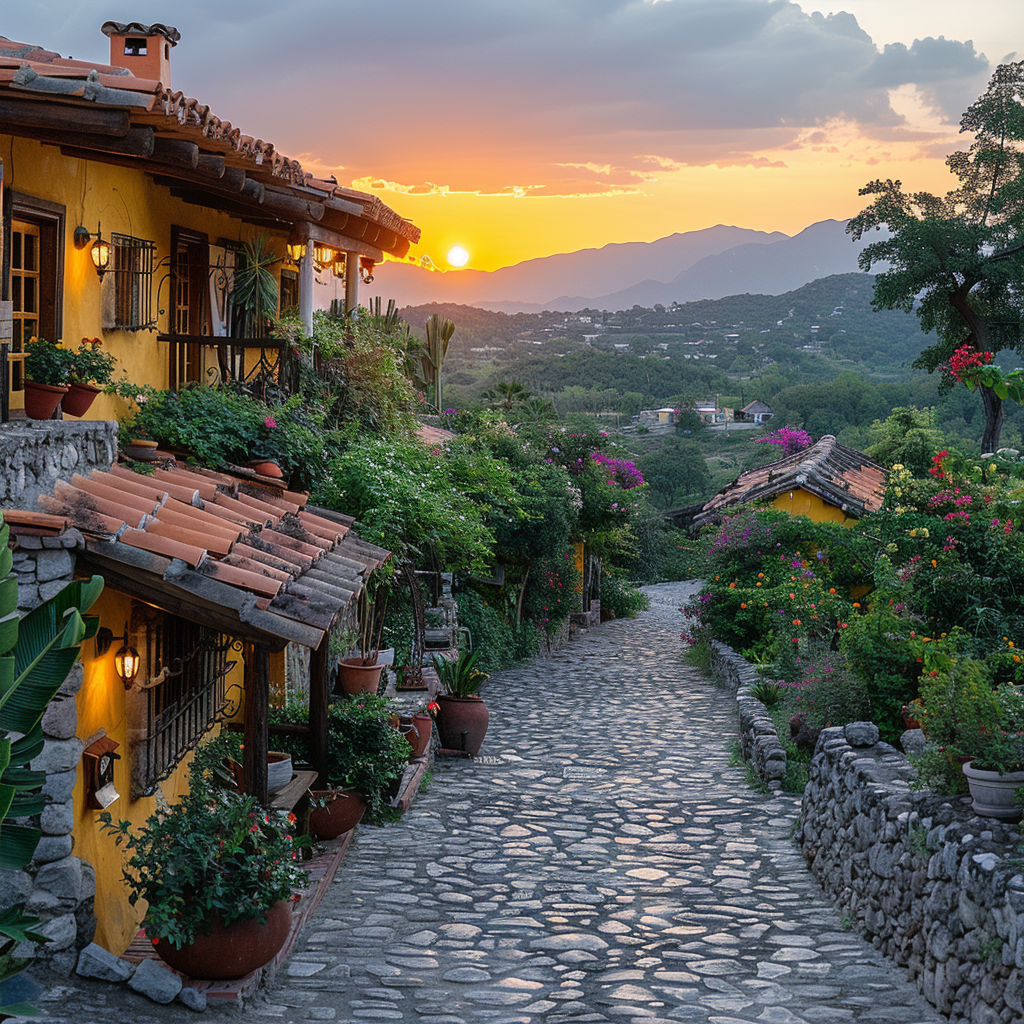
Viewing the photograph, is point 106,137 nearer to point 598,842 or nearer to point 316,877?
point 316,877

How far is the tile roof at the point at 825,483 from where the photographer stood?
21703mm

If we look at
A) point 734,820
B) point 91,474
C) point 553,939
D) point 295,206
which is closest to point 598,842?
point 734,820

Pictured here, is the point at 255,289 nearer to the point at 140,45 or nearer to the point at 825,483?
the point at 140,45

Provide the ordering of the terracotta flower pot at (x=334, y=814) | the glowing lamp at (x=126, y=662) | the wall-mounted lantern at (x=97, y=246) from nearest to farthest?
1. the glowing lamp at (x=126, y=662)
2. the wall-mounted lantern at (x=97, y=246)
3. the terracotta flower pot at (x=334, y=814)

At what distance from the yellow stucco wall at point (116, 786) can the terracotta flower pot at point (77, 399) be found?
179 cm

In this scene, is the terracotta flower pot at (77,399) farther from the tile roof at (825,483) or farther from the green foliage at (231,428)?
the tile roof at (825,483)

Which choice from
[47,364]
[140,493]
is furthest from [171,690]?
[47,364]

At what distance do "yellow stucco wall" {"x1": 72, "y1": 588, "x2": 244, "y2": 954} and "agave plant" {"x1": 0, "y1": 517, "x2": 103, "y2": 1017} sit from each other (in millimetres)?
1247

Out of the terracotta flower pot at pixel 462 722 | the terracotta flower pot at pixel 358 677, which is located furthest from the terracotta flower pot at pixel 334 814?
the terracotta flower pot at pixel 462 722

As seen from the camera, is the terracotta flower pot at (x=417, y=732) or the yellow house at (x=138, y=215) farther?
the terracotta flower pot at (x=417, y=732)

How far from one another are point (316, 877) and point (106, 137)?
5.62 metres

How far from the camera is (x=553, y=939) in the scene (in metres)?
7.46

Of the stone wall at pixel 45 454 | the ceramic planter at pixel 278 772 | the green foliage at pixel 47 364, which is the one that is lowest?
the ceramic planter at pixel 278 772

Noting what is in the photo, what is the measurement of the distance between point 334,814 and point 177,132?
18.5 feet
